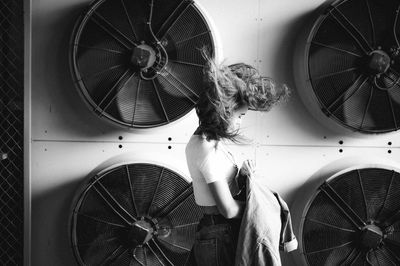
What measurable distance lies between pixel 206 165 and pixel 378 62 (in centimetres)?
116

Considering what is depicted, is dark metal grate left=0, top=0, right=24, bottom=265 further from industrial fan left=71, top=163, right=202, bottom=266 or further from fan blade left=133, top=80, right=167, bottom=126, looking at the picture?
fan blade left=133, top=80, right=167, bottom=126

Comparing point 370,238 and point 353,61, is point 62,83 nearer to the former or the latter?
point 353,61

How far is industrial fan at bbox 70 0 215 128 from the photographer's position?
2.06 meters

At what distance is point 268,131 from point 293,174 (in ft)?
0.89

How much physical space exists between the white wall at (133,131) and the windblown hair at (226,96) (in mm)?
686

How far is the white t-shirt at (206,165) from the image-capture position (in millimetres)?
1433

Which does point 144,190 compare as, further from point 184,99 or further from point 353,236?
point 353,236

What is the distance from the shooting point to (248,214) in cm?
147

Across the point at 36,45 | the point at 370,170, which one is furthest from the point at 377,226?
the point at 36,45

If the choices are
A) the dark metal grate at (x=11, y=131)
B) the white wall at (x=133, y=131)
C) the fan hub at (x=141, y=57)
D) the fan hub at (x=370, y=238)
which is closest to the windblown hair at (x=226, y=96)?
the fan hub at (x=141, y=57)

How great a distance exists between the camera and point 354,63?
2.16 metres

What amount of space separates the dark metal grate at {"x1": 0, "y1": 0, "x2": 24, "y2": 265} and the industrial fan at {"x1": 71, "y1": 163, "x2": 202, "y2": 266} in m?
0.36

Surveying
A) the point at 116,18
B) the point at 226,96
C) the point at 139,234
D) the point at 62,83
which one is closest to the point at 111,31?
the point at 116,18

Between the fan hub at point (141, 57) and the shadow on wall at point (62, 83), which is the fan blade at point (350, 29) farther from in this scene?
the shadow on wall at point (62, 83)
